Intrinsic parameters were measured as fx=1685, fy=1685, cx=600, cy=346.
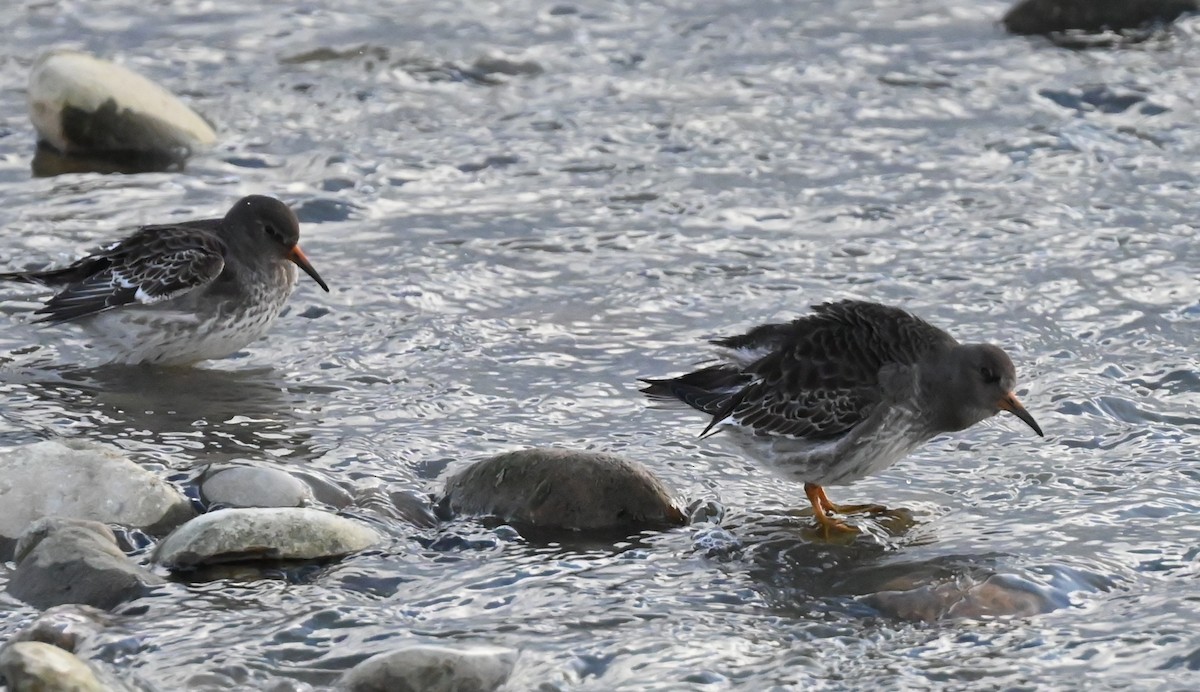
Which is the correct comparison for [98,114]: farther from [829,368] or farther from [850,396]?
[850,396]

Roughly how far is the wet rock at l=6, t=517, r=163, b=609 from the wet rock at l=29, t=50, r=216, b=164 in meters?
→ 5.83

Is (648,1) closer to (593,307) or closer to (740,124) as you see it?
(740,124)

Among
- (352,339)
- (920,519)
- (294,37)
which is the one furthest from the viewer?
(294,37)

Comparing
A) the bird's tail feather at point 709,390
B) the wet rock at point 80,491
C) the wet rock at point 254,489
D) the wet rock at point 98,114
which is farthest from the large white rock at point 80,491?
the wet rock at point 98,114

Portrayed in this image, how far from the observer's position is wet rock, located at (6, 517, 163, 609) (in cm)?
625

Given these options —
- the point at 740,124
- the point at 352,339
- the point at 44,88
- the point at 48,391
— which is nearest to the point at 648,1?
the point at 740,124

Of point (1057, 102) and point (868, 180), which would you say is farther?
point (1057, 102)

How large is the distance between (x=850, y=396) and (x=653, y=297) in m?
2.64

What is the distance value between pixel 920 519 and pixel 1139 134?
577 centimetres

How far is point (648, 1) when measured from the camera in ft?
49.5

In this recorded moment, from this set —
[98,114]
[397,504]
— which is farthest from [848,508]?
[98,114]

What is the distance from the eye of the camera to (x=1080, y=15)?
14.5 m

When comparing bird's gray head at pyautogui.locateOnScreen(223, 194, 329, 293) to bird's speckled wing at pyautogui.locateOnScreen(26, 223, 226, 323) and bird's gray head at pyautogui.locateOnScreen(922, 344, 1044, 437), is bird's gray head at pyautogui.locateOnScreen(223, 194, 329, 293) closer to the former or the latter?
bird's speckled wing at pyautogui.locateOnScreen(26, 223, 226, 323)

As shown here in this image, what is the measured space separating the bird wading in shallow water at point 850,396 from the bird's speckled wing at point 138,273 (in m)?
3.00
